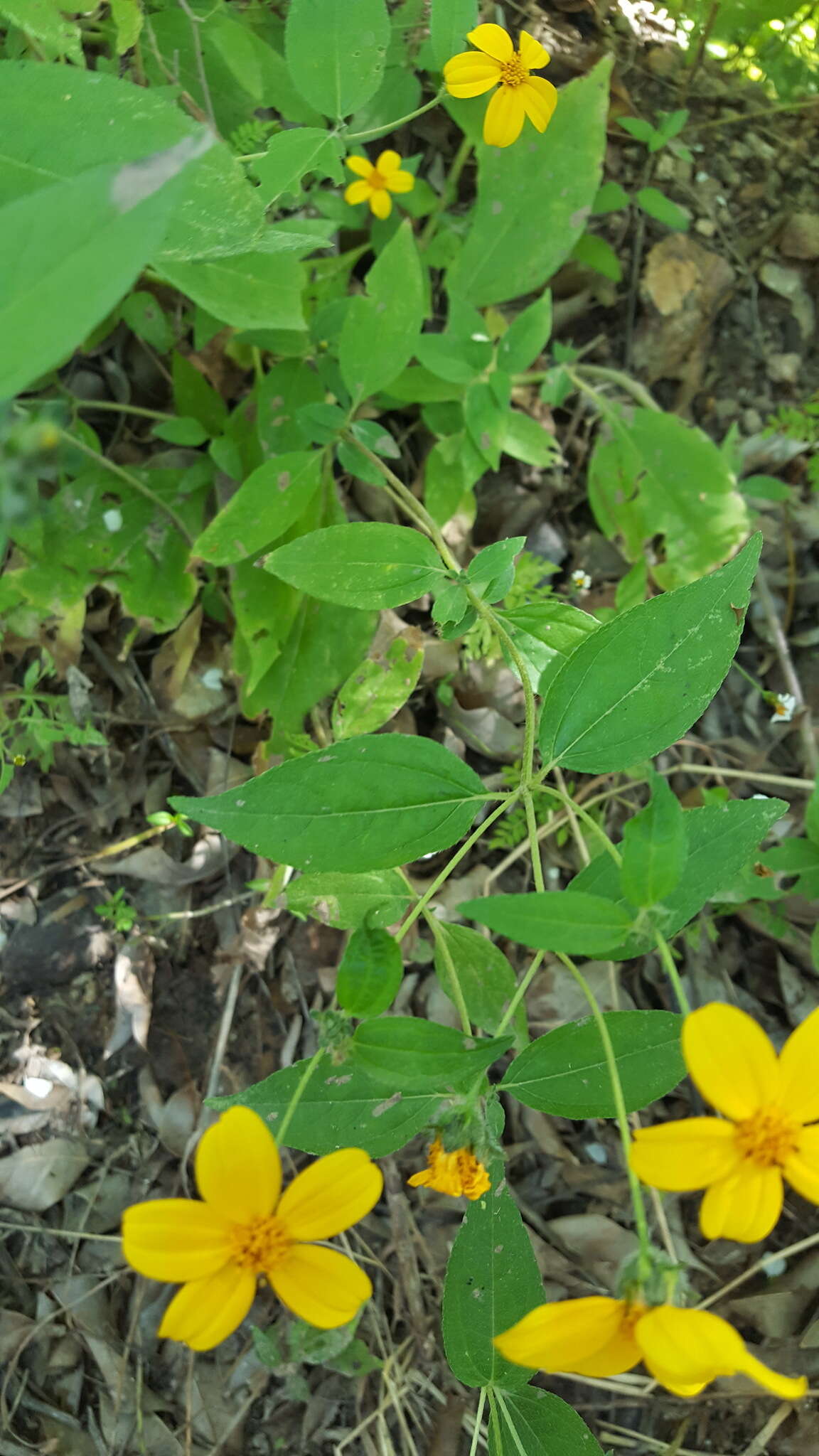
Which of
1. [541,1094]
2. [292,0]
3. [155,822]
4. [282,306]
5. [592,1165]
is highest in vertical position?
[292,0]

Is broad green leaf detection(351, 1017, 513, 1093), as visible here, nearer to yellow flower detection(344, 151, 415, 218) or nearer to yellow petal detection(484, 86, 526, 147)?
yellow petal detection(484, 86, 526, 147)

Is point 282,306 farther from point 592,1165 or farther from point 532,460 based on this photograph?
point 592,1165

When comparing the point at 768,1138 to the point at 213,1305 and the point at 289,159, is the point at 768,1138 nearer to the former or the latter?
the point at 213,1305

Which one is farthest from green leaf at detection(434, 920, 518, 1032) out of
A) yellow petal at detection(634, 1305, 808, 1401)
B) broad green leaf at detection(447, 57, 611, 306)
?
broad green leaf at detection(447, 57, 611, 306)

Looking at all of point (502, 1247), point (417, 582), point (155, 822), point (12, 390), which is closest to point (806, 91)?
point (417, 582)

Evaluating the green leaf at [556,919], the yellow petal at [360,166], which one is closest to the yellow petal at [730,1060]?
the green leaf at [556,919]
